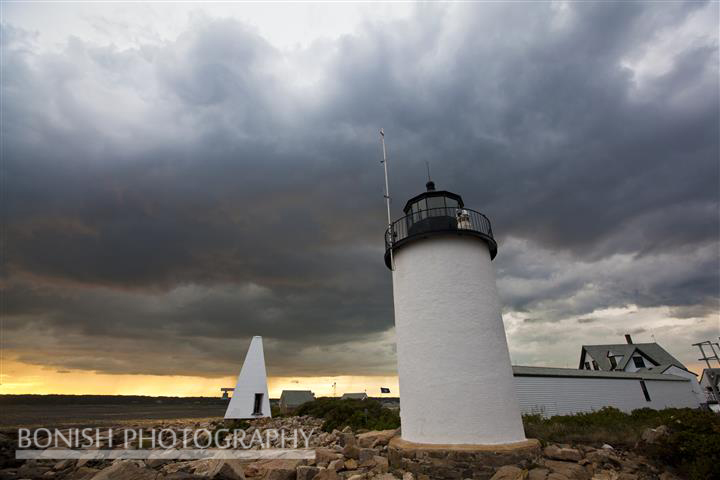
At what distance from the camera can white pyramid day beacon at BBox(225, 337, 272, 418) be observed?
73.9 feet

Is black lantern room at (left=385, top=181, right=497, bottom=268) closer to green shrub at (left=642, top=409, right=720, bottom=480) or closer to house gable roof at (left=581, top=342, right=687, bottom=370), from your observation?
green shrub at (left=642, top=409, right=720, bottom=480)

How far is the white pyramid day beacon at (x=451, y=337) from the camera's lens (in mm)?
9023

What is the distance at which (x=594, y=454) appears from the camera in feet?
33.0

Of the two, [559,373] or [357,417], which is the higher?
[559,373]

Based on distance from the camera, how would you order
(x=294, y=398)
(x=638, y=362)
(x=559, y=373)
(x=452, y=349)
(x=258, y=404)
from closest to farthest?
1. (x=452, y=349)
2. (x=559, y=373)
3. (x=258, y=404)
4. (x=638, y=362)
5. (x=294, y=398)

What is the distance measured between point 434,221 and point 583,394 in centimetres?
1851

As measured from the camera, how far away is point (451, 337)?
9422 millimetres

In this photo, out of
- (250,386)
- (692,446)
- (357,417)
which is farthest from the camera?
(250,386)

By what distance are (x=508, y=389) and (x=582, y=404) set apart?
52.6ft

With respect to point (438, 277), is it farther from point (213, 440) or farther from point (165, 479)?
point (213, 440)

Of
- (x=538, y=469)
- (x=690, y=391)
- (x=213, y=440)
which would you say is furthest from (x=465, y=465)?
(x=690, y=391)

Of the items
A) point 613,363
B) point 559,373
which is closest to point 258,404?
point 559,373

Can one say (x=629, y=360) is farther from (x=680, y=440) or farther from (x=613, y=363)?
(x=680, y=440)

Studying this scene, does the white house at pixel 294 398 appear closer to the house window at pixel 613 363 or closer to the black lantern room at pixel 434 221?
the house window at pixel 613 363
